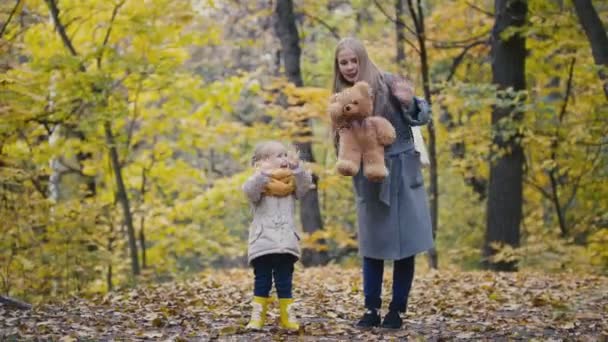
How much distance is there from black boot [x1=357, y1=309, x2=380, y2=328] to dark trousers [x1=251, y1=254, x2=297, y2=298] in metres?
0.58

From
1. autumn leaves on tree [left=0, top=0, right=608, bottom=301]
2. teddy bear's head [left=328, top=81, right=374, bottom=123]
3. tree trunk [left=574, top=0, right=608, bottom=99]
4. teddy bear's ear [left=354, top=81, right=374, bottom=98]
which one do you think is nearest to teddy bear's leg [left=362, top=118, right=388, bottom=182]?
teddy bear's head [left=328, top=81, right=374, bottom=123]

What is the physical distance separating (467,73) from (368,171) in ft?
39.7

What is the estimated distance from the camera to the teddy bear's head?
4.98 metres

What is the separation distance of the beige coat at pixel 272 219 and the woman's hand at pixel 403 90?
84 centimetres

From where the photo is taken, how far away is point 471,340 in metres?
4.89

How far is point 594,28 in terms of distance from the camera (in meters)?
7.76

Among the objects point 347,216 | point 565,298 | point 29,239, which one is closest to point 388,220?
point 565,298

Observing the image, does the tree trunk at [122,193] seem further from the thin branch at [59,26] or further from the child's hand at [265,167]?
the child's hand at [265,167]

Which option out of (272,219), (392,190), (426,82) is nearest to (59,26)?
(426,82)

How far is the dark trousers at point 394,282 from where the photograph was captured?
213 inches

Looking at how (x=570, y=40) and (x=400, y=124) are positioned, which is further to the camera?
(x=570, y=40)

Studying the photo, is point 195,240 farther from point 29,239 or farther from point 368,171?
point 368,171

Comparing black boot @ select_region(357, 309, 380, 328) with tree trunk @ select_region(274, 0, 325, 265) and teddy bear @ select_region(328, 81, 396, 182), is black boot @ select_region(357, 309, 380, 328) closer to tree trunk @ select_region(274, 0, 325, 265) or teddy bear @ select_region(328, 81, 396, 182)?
teddy bear @ select_region(328, 81, 396, 182)

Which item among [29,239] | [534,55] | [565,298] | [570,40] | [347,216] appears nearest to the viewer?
[565,298]
